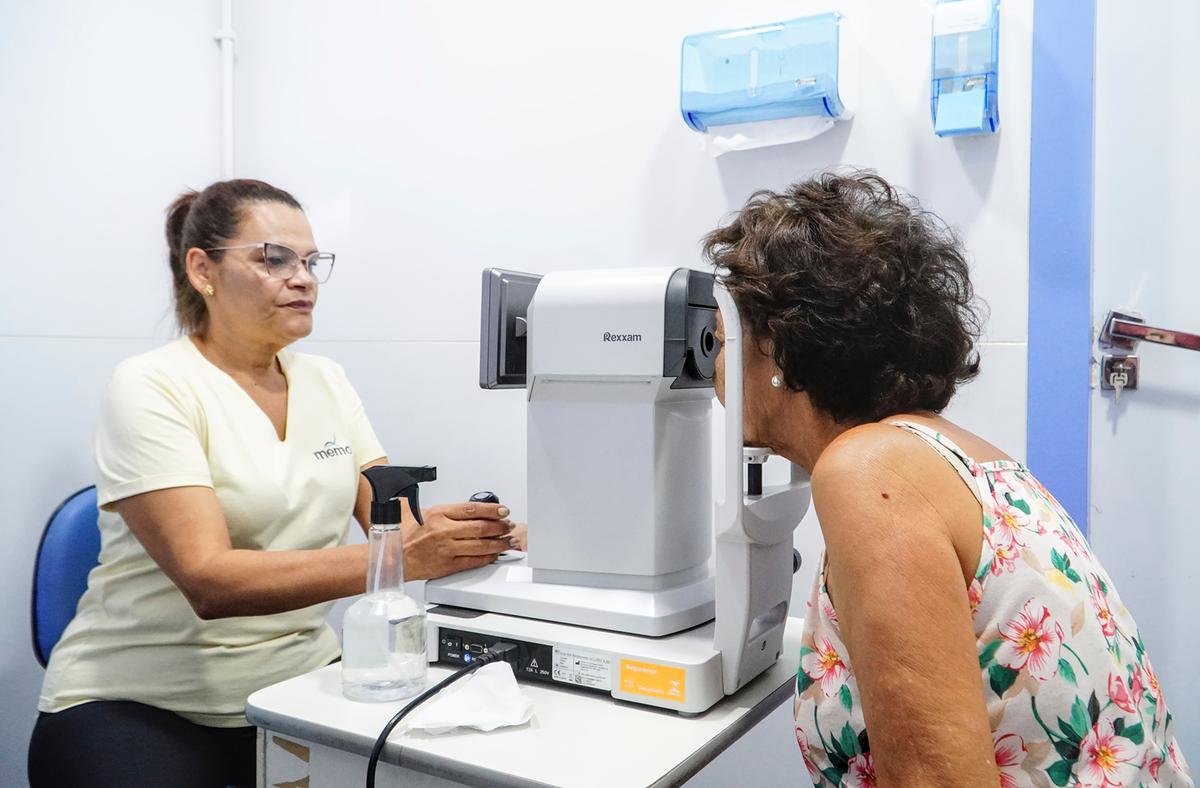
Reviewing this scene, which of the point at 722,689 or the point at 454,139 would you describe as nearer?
the point at 722,689

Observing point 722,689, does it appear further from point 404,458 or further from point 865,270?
point 404,458

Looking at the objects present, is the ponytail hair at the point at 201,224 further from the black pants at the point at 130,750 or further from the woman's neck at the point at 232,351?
the black pants at the point at 130,750

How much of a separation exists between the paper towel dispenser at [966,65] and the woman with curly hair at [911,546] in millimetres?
668

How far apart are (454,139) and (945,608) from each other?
1827 millimetres

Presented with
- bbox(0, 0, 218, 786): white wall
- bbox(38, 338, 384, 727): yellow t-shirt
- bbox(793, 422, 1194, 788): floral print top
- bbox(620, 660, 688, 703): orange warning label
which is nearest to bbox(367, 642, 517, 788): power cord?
bbox(620, 660, 688, 703): orange warning label

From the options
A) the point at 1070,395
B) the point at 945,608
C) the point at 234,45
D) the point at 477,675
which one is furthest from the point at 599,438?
the point at 234,45

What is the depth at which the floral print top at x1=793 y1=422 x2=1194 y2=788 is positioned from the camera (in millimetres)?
822

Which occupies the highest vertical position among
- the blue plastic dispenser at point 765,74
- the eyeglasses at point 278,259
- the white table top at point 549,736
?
the blue plastic dispenser at point 765,74

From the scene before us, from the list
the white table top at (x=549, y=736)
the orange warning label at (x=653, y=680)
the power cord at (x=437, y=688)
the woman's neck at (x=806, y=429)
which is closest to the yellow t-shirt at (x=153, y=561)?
the white table top at (x=549, y=736)

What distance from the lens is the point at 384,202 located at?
238 centimetres

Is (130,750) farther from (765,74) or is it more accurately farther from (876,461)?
(765,74)

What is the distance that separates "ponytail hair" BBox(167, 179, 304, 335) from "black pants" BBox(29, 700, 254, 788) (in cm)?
68

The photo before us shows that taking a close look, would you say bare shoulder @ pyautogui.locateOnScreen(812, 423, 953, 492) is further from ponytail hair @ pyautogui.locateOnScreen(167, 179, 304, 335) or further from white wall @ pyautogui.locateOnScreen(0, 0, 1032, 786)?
ponytail hair @ pyautogui.locateOnScreen(167, 179, 304, 335)

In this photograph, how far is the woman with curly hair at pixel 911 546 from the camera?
2.47 feet
